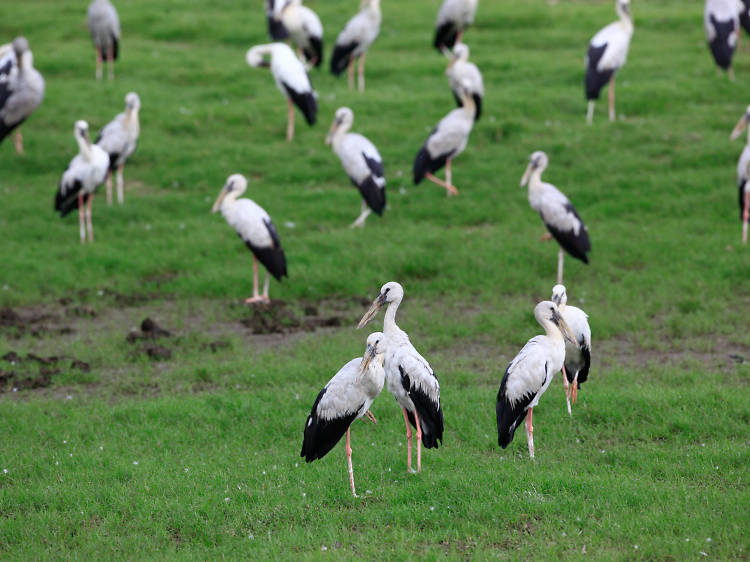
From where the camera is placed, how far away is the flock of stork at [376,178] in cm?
589

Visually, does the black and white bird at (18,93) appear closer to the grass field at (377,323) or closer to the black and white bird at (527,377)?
the grass field at (377,323)

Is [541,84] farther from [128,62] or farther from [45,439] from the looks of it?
[45,439]

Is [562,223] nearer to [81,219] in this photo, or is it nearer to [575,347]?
[575,347]

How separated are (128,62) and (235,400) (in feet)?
41.8

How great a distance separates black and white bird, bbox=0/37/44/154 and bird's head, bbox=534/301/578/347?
10.5 meters

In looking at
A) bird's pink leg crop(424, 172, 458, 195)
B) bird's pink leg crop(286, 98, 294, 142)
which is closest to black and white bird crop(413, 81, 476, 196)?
bird's pink leg crop(424, 172, 458, 195)

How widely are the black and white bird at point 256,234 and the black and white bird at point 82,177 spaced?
2.18 meters

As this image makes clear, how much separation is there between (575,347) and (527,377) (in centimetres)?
89

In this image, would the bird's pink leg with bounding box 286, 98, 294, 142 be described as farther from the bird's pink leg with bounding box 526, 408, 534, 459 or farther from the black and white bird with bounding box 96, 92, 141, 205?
the bird's pink leg with bounding box 526, 408, 534, 459

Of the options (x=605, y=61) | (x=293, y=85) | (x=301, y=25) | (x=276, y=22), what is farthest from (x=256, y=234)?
(x=276, y=22)

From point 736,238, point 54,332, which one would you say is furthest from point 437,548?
point 736,238

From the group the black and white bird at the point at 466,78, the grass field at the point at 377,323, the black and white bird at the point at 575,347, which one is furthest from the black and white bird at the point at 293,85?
the black and white bird at the point at 575,347

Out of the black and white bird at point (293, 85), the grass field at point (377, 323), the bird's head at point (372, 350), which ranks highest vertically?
the black and white bird at point (293, 85)

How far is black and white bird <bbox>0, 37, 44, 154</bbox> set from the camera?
45.8 feet
